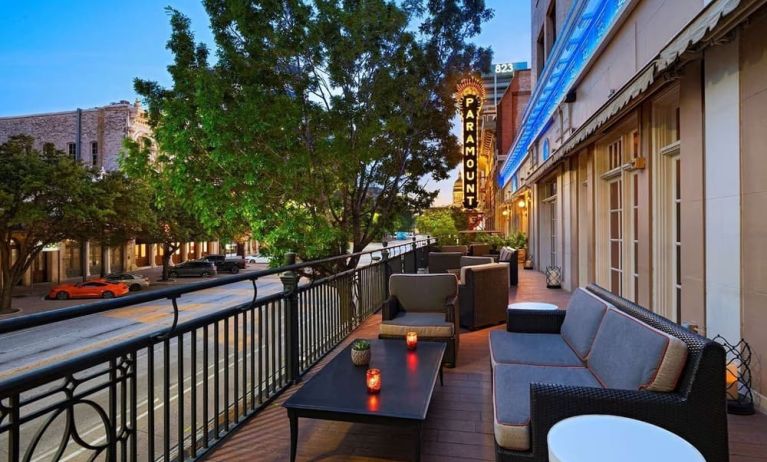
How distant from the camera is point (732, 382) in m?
3.19

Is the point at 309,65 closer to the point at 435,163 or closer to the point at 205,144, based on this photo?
the point at 205,144

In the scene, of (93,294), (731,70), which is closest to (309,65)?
(731,70)

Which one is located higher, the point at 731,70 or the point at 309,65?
the point at 309,65

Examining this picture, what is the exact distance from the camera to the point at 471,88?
19500mm

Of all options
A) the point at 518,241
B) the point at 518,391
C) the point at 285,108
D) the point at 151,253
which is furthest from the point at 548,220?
the point at 151,253

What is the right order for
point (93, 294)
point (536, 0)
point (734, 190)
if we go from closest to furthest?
point (734, 190) → point (536, 0) → point (93, 294)

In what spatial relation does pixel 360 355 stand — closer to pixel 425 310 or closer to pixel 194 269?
pixel 425 310

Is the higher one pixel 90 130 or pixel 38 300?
pixel 90 130

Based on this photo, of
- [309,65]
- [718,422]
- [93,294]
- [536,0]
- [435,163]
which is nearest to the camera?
[718,422]

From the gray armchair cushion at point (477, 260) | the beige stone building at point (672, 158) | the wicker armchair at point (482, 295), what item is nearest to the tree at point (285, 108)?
the gray armchair cushion at point (477, 260)

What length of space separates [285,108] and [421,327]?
4.94 metres

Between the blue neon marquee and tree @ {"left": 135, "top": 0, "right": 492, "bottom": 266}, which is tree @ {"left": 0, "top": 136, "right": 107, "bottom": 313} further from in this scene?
the blue neon marquee

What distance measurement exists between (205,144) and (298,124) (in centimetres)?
176

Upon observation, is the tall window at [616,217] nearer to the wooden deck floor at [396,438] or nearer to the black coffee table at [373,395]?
the wooden deck floor at [396,438]
